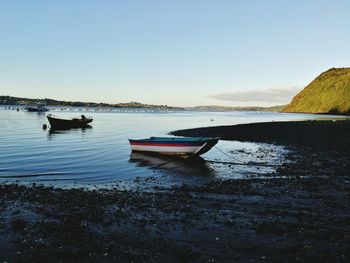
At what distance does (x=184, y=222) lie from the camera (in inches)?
461

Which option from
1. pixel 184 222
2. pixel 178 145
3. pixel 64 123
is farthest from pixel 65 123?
pixel 184 222

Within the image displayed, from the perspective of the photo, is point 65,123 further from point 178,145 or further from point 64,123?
point 178,145

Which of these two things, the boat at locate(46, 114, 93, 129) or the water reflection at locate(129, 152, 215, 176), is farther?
the boat at locate(46, 114, 93, 129)

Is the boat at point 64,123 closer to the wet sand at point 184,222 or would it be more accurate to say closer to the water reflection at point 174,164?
the water reflection at point 174,164

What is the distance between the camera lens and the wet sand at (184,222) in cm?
910

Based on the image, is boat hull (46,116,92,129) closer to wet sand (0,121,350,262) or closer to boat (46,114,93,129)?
boat (46,114,93,129)

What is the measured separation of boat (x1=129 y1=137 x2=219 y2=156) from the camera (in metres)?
28.5

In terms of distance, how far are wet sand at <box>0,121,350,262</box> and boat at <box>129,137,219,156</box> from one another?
9699 mm

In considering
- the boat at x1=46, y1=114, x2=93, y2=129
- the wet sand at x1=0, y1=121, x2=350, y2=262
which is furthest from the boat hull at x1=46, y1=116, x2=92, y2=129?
the wet sand at x1=0, y1=121, x2=350, y2=262

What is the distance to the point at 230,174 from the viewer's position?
71.2 ft

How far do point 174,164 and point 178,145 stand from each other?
3.16 m

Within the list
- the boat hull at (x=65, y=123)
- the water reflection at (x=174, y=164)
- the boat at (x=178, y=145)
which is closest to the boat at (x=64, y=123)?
the boat hull at (x=65, y=123)

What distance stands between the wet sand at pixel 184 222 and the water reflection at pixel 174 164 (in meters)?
4.51

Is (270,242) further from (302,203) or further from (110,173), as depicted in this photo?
(110,173)
